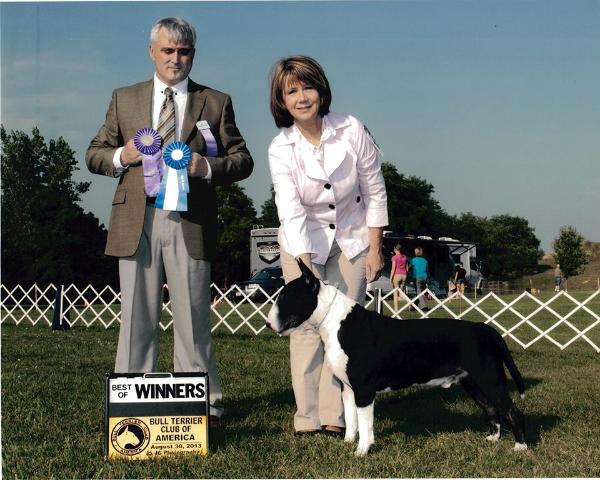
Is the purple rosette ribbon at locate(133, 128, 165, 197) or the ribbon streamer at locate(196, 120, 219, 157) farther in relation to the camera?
the ribbon streamer at locate(196, 120, 219, 157)

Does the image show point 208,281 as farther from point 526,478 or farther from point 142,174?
point 526,478

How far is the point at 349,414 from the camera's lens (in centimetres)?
350

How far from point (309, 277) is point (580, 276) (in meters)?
54.5

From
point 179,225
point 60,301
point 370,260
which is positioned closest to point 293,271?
point 370,260

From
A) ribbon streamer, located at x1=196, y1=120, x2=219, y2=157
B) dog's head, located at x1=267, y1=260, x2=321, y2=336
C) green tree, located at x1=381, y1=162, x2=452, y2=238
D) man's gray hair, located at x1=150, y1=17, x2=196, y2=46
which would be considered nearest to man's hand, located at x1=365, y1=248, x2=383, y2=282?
dog's head, located at x1=267, y1=260, x2=321, y2=336

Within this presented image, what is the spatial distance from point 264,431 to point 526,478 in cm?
143

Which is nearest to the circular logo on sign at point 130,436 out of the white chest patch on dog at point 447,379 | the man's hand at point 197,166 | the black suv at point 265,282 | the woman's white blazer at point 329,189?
the woman's white blazer at point 329,189

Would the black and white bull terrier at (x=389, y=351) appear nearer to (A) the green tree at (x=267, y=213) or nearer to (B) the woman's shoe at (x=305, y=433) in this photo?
(B) the woman's shoe at (x=305, y=433)

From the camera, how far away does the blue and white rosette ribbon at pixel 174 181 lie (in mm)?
3506

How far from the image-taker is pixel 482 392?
11.3 ft

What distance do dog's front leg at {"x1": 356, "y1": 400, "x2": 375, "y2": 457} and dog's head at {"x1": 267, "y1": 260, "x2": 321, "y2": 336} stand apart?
0.50 metres

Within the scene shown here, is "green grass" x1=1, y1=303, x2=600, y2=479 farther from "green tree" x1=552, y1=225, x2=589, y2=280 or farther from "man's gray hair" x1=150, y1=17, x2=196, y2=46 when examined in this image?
"green tree" x1=552, y1=225, x2=589, y2=280

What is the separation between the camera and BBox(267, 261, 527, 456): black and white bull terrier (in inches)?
129

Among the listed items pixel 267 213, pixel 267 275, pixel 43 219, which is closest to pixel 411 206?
pixel 267 213
